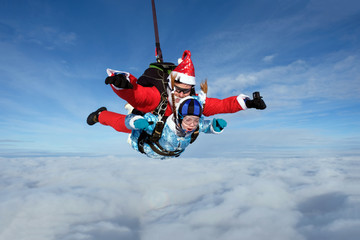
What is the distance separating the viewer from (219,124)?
316 cm

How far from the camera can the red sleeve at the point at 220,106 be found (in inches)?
124

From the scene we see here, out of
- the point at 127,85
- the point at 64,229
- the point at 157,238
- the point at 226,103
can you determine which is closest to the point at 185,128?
the point at 226,103

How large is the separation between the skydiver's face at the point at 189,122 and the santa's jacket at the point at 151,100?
384 millimetres

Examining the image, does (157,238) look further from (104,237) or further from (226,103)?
(226,103)

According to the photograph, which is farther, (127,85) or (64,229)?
(64,229)

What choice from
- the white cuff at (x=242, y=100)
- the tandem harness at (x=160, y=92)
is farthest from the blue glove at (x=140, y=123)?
the white cuff at (x=242, y=100)

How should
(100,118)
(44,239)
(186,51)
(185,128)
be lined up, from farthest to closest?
1. (44,239)
2. (100,118)
3. (186,51)
4. (185,128)

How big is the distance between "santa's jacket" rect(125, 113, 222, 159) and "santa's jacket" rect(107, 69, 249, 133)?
15 centimetres

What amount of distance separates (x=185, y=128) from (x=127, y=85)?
41.9 inches

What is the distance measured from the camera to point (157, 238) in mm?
199500

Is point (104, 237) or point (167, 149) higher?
point (167, 149)

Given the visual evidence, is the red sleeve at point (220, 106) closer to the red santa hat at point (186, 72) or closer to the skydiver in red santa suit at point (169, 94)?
the skydiver in red santa suit at point (169, 94)

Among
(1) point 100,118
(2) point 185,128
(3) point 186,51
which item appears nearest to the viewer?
(2) point 185,128

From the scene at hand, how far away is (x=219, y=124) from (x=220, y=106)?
1.01ft
